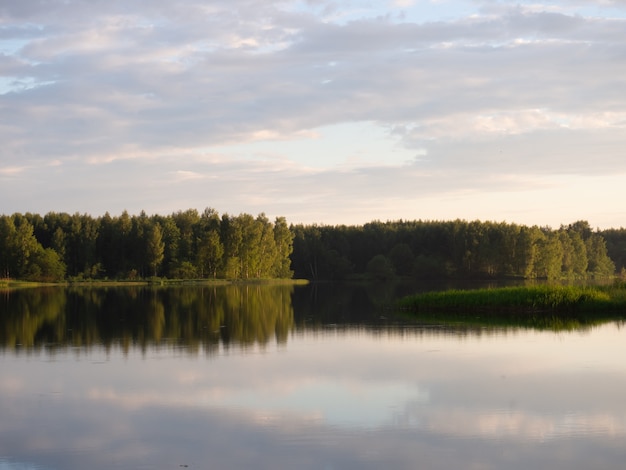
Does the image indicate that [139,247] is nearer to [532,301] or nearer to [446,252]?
[446,252]

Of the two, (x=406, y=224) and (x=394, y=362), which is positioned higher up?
(x=406, y=224)

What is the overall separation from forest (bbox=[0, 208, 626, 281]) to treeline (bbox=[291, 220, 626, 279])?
0.55 feet

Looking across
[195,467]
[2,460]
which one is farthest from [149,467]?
[2,460]

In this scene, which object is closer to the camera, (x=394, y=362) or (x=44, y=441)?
(x=44, y=441)

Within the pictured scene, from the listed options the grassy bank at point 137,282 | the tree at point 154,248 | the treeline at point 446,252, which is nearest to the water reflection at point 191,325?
the grassy bank at point 137,282

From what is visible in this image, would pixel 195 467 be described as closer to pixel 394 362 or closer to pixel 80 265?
pixel 394 362

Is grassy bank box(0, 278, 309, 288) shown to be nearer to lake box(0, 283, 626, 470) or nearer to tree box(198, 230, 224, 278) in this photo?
tree box(198, 230, 224, 278)

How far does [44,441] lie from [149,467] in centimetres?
259

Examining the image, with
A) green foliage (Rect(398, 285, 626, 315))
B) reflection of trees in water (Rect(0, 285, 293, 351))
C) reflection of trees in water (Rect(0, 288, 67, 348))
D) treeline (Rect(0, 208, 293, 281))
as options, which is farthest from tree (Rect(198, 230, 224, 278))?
green foliage (Rect(398, 285, 626, 315))

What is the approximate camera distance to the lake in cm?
1170

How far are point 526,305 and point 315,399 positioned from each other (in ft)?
74.8

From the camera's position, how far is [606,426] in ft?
43.1

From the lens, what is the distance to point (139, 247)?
99.1 m

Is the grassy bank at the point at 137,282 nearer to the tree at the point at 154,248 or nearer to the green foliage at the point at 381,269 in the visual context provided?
the tree at the point at 154,248
